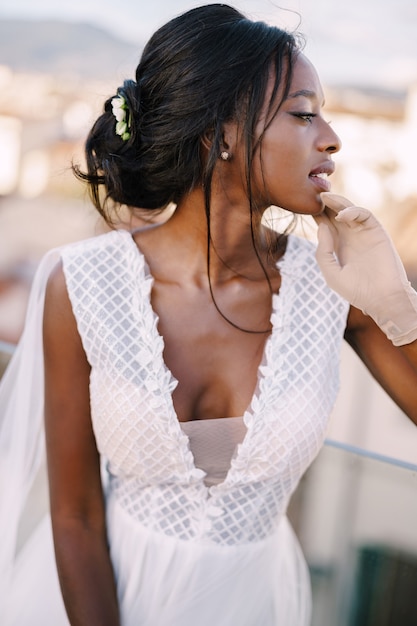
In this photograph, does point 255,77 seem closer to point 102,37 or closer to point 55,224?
point 102,37

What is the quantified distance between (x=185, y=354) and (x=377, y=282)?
1.18ft

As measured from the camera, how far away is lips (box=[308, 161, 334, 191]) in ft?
3.98

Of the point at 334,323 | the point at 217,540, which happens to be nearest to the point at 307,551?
the point at 217,540

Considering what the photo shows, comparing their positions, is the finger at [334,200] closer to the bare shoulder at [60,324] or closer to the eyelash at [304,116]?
the eyelash at [304,116]

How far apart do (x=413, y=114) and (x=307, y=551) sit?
2.37 metres

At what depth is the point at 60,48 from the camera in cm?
397

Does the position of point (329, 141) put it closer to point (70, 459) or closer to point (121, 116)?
point (121, 116)

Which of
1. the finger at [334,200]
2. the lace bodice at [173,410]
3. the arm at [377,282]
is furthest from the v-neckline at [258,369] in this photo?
the finger at [334,200]

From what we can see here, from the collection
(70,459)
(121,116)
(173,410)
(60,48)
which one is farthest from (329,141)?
(60,48)

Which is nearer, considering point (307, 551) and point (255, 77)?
point (255, 77)

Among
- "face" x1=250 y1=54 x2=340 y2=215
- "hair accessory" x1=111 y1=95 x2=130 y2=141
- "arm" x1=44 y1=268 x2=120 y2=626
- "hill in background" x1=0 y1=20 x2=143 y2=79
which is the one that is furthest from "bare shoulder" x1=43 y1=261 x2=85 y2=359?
"hill in background" x1=0 y1=20 x2=143 y2=79

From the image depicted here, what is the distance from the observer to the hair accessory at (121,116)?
4.40 ft

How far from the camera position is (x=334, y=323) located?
→ 1.37 metres

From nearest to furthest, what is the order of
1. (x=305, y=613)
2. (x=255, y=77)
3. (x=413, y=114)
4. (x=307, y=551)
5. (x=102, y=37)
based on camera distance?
(x=255, y=77) < (x=305, y=613) < (x=307, y=551) < (x=413, y=114) < (x=102, y=37)
